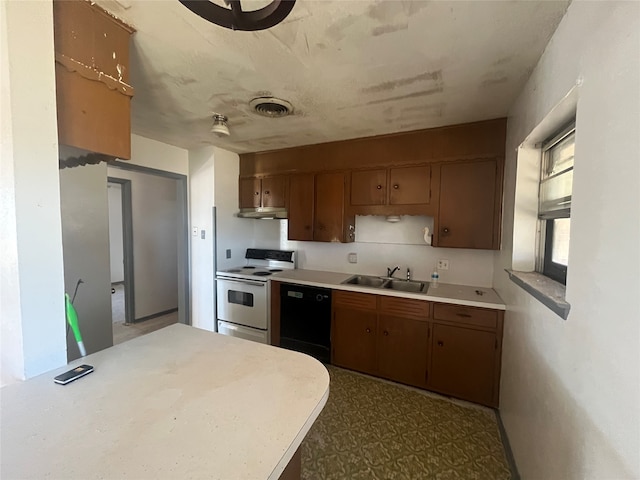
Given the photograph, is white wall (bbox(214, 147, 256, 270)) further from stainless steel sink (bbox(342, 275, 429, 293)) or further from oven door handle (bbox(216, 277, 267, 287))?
stainless steel sink (bbox(342, 275, 429, 293))

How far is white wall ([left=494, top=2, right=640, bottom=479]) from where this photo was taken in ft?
2.22

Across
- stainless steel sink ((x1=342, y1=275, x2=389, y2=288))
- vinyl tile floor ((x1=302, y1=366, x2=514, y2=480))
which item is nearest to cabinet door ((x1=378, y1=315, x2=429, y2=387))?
vinyl tile floor ((x1=302, y1=366, x2=514, y2=480))

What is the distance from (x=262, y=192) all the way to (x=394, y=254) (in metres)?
1.79

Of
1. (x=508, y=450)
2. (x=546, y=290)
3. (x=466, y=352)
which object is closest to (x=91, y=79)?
(x=546, y=290)

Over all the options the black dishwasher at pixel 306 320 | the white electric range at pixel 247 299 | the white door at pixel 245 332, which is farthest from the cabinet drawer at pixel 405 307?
the white door at pixel 245 332

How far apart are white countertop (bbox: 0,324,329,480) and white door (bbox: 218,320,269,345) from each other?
197 cm

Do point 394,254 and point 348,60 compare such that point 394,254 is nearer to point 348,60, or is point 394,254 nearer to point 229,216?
point 348,60

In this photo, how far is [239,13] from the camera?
0.75 m

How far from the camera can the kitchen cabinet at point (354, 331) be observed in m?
2.54

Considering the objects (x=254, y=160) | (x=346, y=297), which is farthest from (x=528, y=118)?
(x=254, y=160)

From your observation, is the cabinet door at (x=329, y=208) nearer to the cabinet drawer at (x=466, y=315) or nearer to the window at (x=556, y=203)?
the cabinet drawer at (x=466, y=315)

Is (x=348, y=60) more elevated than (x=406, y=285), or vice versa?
(x=348, y=60)

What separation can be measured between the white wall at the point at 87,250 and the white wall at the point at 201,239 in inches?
45.2

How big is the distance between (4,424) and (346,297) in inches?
86.7
